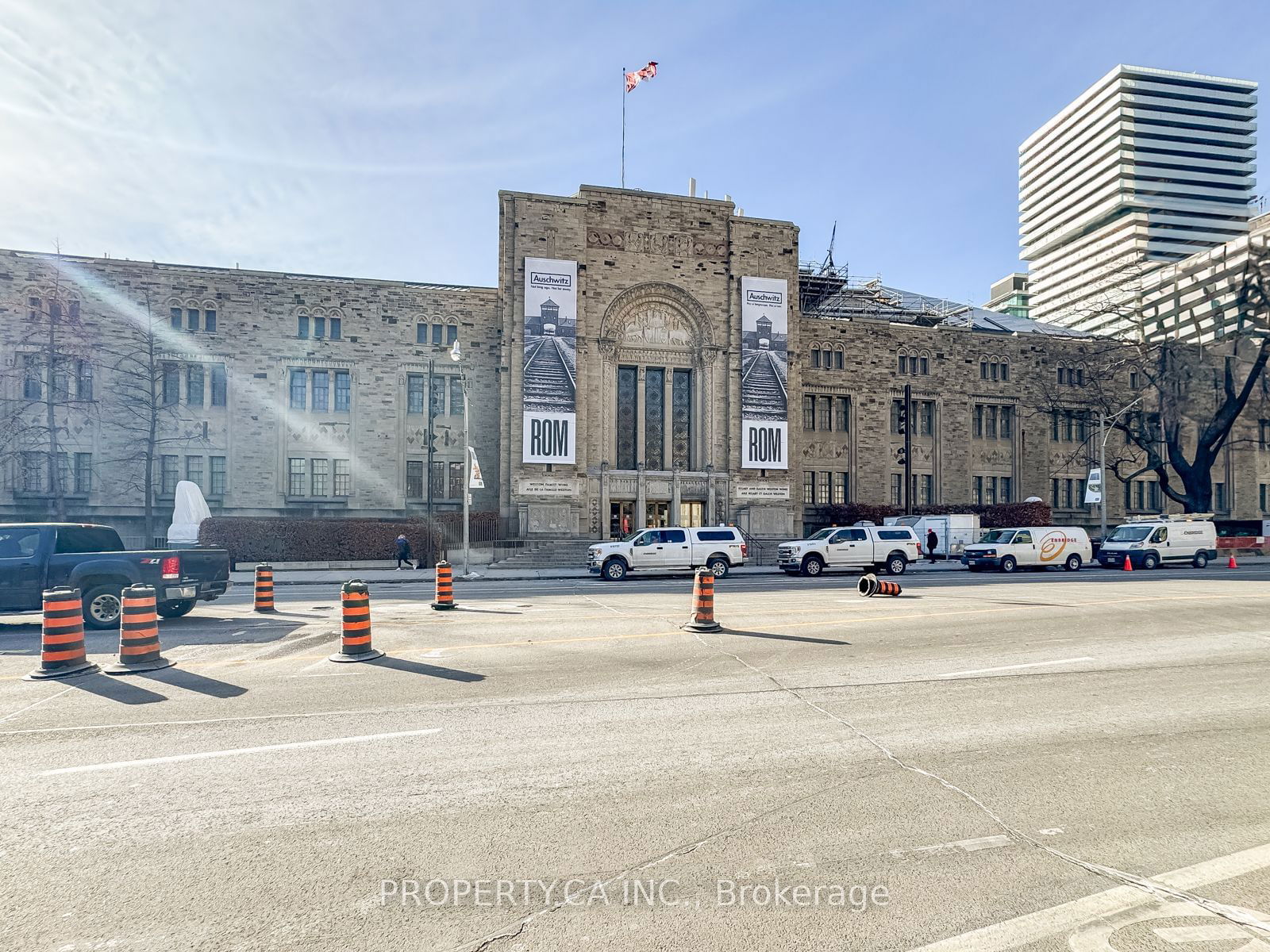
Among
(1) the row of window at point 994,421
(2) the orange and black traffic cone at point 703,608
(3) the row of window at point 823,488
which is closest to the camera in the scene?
(2) the orange and black traffic cone at point 703,608

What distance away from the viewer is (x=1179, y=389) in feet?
136

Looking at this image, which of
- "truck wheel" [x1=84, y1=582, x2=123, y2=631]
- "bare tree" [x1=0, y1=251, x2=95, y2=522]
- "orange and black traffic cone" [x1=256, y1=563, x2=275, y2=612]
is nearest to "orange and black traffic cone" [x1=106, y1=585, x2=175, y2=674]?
"truck wheel" [x1=84, y1=582, x2=123, y2=631]

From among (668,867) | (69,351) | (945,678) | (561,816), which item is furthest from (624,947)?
(69,351)

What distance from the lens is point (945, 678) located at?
8844 mm

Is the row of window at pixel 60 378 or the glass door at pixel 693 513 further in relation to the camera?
the glass door at pixel 693 513

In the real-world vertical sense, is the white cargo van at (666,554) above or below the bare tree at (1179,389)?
below

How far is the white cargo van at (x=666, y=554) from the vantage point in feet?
84.0

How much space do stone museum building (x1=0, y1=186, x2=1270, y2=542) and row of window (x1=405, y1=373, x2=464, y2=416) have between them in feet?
0.40

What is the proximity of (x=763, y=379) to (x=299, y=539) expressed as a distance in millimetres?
23848

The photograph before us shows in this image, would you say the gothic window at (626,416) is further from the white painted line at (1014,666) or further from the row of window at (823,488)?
the white painted line at (1014,666)

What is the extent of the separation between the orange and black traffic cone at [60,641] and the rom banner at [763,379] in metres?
31.6

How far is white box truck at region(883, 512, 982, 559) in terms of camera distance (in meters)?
35.0

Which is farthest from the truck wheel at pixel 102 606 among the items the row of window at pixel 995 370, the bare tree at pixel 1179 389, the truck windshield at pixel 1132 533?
the row of window at pixel 995 370

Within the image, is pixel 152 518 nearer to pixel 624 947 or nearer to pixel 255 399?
pixel 255 399
